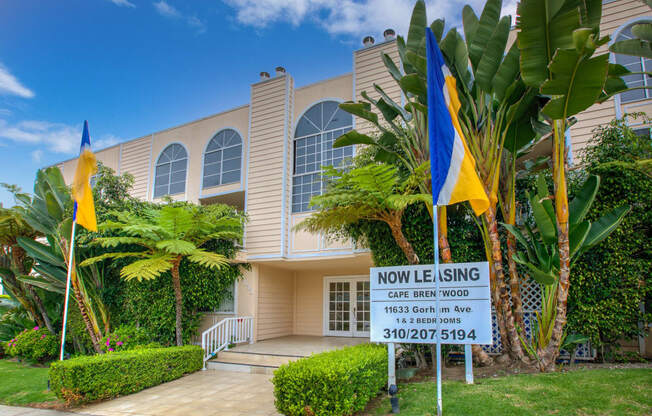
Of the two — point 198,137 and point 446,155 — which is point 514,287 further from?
point 198,137

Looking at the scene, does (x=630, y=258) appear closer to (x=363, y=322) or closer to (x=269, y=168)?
(x=363, y=322)

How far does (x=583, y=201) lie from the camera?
6.34m

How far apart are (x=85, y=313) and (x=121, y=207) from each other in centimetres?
362

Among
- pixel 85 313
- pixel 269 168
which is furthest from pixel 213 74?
pixel 85 313

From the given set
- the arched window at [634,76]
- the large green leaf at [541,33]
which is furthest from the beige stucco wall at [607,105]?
the large green leaf at [541,33]

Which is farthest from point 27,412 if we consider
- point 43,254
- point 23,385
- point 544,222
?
point 544,222

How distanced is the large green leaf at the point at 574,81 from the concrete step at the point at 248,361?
754 cm

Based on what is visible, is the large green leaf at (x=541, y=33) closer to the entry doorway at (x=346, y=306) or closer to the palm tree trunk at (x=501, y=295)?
the palm tree trunk at (x=501, y=295)

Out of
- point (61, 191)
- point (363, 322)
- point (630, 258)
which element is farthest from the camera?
point (363, 322)

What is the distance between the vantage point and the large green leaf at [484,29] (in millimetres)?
6492

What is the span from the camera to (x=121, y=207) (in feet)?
39.5

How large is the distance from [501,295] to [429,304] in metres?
1.59

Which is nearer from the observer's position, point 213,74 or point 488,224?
point 488,224

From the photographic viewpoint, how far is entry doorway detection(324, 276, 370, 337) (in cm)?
1326
